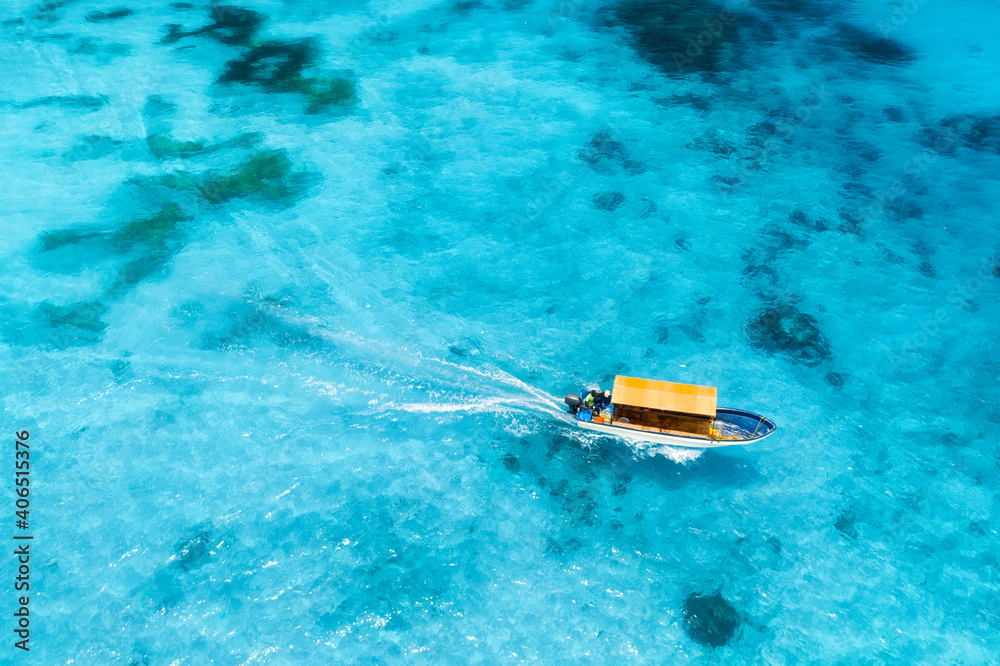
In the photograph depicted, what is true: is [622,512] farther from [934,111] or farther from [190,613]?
[934,111]

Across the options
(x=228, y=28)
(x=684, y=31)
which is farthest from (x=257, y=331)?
(x=684, y=31)

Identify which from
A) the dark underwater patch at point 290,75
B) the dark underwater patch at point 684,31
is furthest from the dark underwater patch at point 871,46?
the dark underwater patch at point 290,75

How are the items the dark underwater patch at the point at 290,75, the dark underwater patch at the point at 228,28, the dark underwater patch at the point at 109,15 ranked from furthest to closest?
the dark underwater patch at the point at 109,15 → the dark underwater patch at the point at 228,28 → the dark underwater patch at the point at 290,75

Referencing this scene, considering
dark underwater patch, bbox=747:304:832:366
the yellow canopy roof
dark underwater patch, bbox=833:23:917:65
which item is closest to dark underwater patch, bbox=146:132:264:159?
the yellow canopy roof

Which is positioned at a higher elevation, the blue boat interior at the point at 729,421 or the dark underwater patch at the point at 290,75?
the dark underwater patch at the point at 290,75

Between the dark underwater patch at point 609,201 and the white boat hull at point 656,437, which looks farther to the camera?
the dark underwater patch at point 609,201

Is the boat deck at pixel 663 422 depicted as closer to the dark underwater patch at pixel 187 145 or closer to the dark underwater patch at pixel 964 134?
the dark underwater patch at pixel 964 134

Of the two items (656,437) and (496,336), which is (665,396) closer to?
(656,437)

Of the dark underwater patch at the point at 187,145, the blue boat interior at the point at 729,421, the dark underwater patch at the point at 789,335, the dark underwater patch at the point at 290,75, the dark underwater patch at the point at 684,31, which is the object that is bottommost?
the blue boat interior at the point at 729,421
